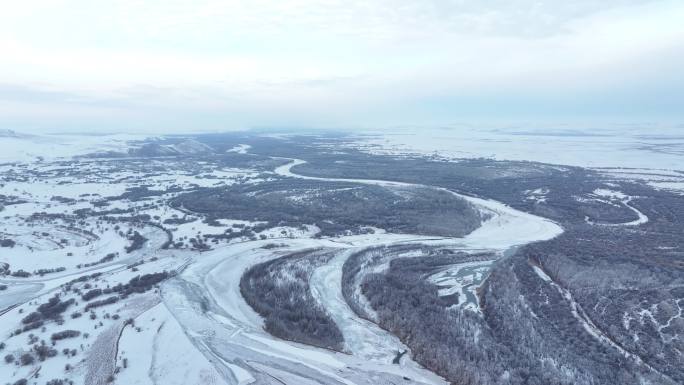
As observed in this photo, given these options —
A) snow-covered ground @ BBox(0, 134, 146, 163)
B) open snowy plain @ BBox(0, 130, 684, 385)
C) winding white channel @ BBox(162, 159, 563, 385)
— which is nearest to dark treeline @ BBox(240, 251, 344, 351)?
open snowy plain @ BBox(0, 130, 684, 385)

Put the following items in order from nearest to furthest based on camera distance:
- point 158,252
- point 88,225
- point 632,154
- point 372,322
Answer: point 372,322, point 158,252, point 88,225, point 632,154

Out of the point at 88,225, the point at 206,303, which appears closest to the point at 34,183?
the point at 88,225

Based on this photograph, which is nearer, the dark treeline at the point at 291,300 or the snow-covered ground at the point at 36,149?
the dark treeline at the point at 291,300

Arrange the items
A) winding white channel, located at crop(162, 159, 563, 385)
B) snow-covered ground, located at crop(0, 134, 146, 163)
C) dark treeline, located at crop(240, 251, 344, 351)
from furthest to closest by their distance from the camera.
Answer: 1. snow-covered ground, located at crop(0, 134, 146, 163)
2. dark treeline, located at crop(240, 251, 344, 351)
3. winding white channel, located at crop(162, 159, 563, 385)

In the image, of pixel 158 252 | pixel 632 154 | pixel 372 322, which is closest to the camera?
pixel 372 322

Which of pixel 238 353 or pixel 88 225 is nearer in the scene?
pixel 238 353

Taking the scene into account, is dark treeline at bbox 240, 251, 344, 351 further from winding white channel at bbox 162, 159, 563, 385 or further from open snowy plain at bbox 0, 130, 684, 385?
winding white channel at bbox 162, 159, 563, 385

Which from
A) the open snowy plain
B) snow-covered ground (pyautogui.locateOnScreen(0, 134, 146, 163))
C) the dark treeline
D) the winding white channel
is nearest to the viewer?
the winding white channel

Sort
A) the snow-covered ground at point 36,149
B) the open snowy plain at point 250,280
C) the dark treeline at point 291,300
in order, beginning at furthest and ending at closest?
the snow-covered ground at point 36,149 → the dark treeline at point 291,300 → the open snowy plain at point 250,280

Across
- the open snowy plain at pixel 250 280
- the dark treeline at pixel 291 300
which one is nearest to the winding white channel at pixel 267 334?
the open snowy plain at pixel 250 280

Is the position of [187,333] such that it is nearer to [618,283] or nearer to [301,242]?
[301,242]

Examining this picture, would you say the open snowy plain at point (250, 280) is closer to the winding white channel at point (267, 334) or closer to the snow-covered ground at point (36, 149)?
the winding white channel at point (267, 334)
